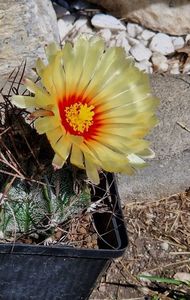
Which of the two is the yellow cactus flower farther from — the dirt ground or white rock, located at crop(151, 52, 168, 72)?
white rock, located at crop(151, 52, 168, 72)

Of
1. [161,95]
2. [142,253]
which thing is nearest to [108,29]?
[161,95]

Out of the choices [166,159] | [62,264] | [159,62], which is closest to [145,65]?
[159,62]

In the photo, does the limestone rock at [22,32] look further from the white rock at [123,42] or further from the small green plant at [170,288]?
the small green plant at [170,288]

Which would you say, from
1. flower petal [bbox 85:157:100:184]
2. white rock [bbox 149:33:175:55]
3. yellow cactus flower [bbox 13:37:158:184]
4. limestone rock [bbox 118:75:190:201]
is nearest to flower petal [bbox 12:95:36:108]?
yellow cactus flower [bbox 13:37:158:184]

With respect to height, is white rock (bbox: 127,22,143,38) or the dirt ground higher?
white rock (bbox: 127,22,143,38)

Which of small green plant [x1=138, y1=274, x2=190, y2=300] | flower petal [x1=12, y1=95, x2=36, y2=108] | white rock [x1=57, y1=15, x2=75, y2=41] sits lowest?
small green plant [x1=138, y1=274, x2=190, y2=300]

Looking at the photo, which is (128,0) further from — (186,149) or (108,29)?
(186,149)

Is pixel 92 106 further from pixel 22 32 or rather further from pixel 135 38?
pixel 135 38

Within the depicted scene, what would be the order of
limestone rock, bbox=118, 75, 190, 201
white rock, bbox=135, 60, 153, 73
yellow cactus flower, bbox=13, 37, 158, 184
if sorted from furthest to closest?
white rock, bbox=135, 60, 153, 73, limestone rock, bbox=118, 75, 190, 201, yellow cactus flower, bbox=13, 37, 158, 184
